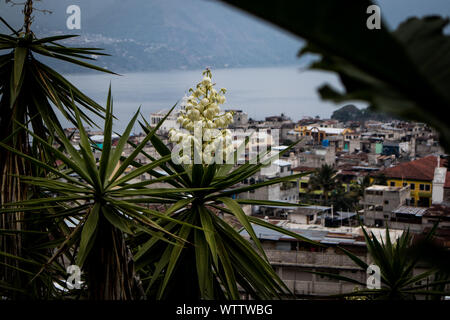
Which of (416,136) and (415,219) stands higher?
(416,136)

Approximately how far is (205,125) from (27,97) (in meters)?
0.72

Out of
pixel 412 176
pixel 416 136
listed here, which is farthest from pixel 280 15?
pixel 416 136

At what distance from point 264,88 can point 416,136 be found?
4861cm

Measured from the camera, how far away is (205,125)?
1972 millimetres

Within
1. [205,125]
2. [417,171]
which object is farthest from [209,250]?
[417,171]

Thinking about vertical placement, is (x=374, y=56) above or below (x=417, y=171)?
below

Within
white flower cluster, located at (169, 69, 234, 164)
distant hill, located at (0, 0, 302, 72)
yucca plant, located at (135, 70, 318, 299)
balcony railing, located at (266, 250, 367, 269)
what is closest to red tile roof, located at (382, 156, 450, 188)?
balcony railing, located at (266, 250, 367, 269)

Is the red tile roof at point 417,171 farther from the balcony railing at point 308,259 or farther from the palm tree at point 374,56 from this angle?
the palm tree at point 374,56

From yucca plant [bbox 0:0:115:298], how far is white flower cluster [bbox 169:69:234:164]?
1.12 feet

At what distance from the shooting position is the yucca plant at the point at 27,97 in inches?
78.4

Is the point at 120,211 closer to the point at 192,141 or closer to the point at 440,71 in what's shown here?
the point at 192,141

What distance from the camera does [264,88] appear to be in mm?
84500

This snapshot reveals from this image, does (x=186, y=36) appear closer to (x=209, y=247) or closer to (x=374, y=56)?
(x=209, y=247)

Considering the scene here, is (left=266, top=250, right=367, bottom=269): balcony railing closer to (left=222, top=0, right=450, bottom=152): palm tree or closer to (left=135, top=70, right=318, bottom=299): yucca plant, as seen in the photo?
(left=135, top=70, right=318, bottom=299): yucca plant
